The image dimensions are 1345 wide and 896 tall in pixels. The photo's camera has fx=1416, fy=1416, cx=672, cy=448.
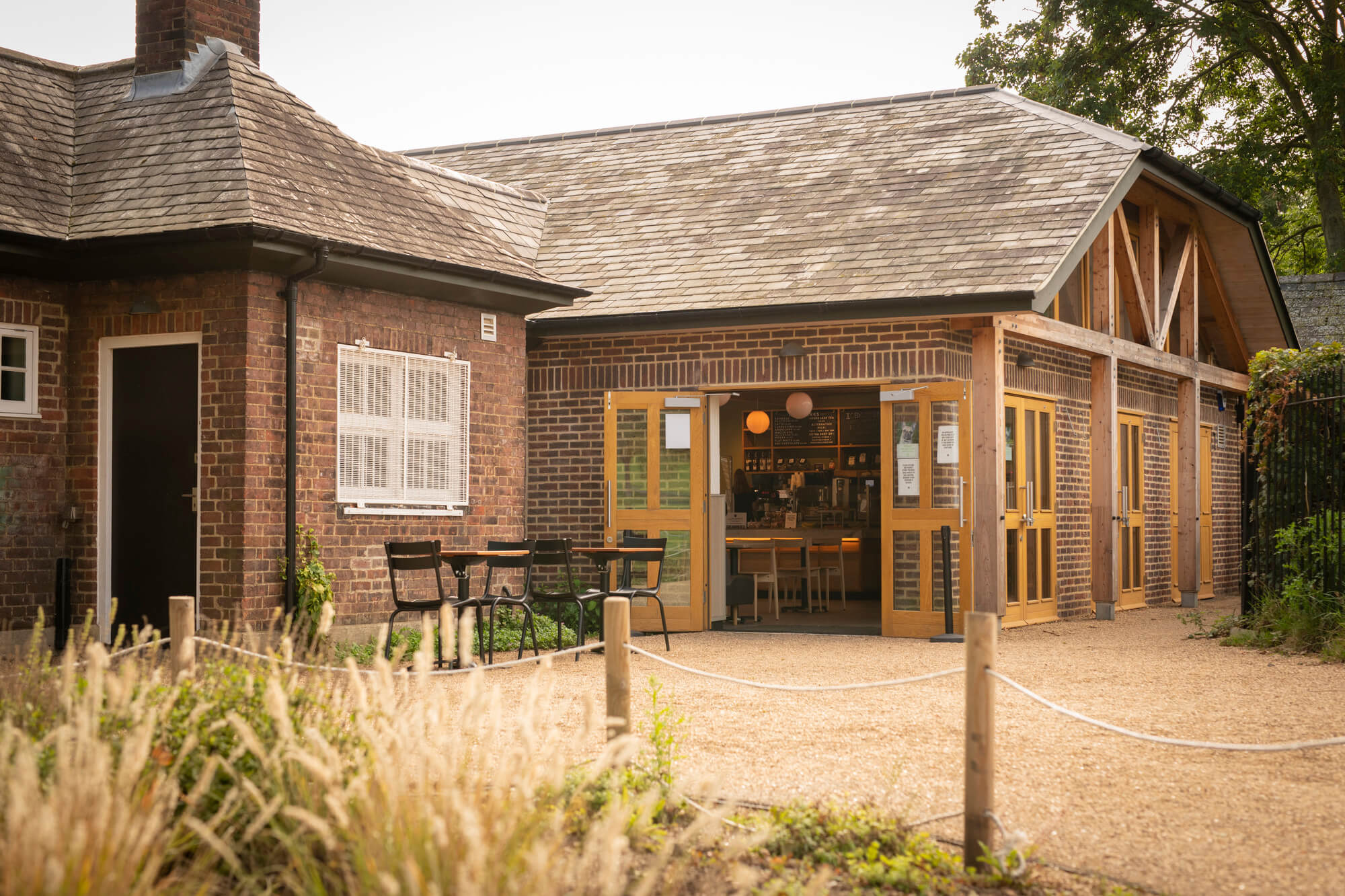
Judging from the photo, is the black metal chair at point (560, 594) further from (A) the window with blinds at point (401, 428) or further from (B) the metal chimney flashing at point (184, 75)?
(B) the metal chimney flashing at point (184, 75)

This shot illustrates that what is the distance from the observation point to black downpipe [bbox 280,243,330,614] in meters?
10.3

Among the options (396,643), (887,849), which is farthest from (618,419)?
(887,849)

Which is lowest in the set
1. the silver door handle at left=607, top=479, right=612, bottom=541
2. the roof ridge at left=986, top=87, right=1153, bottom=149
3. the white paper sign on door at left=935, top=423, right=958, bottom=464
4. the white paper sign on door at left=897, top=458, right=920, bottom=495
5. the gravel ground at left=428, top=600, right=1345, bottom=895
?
the gravel ground at left=428, top=600, right=1345, bottom=895

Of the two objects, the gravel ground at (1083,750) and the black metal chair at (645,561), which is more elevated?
the black metal chair at (645,561)

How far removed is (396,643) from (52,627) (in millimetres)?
2586

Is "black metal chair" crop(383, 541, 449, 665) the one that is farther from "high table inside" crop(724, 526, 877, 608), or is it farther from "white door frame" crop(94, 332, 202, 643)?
"high table inside" crop(724, 526, 877, 608)

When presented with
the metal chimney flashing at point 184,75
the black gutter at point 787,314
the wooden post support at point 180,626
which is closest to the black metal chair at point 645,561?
the black gutter at point 787,314

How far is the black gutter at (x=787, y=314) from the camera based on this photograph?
11.9 metres

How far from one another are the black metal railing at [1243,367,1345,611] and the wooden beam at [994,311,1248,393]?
2301 millimetres

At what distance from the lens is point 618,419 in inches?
535

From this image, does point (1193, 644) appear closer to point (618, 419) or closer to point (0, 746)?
point (618, 419)

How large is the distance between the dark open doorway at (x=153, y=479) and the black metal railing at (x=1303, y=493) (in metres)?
8.61

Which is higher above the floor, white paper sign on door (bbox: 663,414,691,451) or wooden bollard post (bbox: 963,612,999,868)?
white paper sign on door (bbox: 663,414,691,451)

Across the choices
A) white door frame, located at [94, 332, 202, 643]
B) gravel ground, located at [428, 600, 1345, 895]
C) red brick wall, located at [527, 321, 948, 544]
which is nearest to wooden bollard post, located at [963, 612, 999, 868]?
gravel ground, located at [428, 600, 1345, 895]
